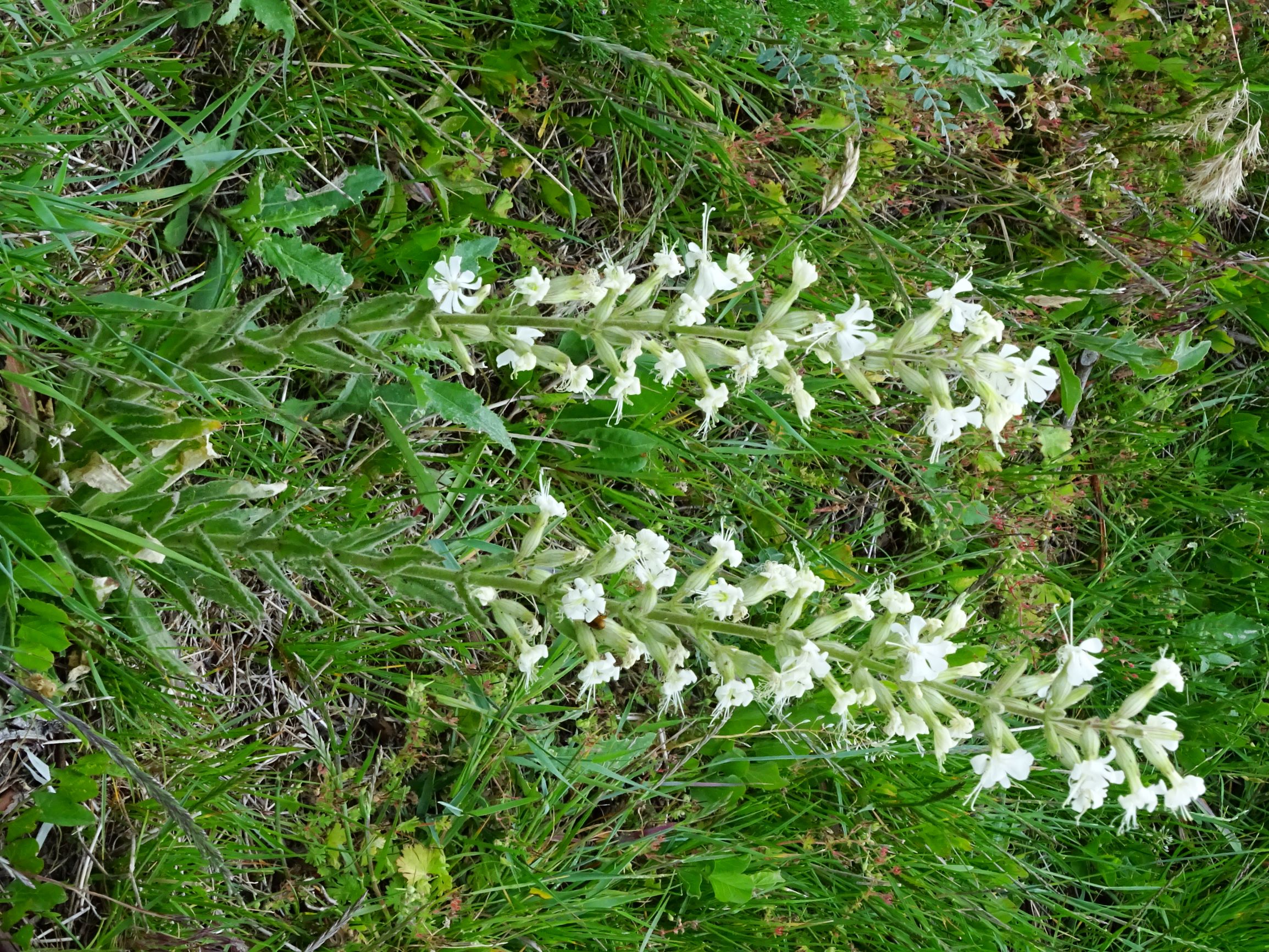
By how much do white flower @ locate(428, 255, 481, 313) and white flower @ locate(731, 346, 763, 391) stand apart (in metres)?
0.59

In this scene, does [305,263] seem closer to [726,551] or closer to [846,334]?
[726,551]

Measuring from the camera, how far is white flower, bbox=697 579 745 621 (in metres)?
2.36

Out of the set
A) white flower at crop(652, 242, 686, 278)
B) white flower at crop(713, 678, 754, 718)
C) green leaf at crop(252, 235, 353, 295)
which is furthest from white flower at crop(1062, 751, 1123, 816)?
green leaf at crop(252, 235, 353, 295)

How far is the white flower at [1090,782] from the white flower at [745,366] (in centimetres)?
107

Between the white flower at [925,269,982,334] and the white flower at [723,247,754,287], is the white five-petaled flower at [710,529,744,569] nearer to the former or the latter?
the white flower at [723,247,754,287]

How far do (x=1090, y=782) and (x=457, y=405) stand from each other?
176 centimetres

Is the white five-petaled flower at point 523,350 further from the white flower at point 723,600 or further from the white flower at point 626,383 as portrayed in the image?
the white flower at point 723,600

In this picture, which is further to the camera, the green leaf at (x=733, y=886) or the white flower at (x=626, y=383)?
the green leaf at (x=733, y=886)

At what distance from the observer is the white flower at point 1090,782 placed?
2.11m

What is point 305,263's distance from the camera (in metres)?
2.85

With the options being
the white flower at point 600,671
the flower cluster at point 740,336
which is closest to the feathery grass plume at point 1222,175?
the flower cluster at point 740,336

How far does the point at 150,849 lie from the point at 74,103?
192 centimetres

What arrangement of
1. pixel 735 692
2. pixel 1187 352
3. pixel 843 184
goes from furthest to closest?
pixel 1187 352, pixel 843 184, pixel 735 692

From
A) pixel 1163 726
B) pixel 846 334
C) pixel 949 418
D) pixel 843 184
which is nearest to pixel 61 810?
pixel 846 334
